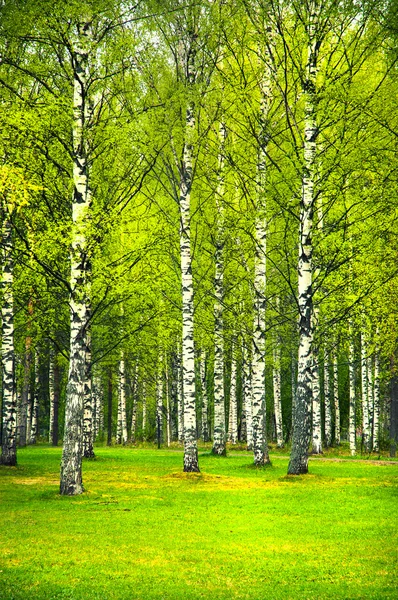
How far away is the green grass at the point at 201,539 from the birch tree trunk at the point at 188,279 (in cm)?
163

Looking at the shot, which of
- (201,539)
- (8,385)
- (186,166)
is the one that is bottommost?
(201,539)

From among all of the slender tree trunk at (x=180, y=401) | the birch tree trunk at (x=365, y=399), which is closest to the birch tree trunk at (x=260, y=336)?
the birch tree trunk at (x=365, y=399)

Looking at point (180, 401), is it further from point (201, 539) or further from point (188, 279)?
point (201, 539)

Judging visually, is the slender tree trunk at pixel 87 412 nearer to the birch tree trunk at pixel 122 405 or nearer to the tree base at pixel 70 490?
the tree base at pixel 70 490

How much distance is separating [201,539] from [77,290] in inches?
264

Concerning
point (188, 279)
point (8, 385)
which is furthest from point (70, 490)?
point (188, 279)

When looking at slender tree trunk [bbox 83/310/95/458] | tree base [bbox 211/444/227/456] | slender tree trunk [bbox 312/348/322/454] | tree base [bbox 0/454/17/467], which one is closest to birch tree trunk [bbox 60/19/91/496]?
tree base [bbox 0/454/17/467]

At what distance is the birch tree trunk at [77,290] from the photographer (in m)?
13.9

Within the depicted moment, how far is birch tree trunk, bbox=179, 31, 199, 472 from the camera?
17.8m

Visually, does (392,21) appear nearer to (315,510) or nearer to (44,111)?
(44,111)

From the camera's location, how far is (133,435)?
4188 centimetres

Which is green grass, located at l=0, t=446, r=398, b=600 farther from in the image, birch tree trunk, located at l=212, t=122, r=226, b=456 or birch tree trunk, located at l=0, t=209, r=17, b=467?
birch tree trunk, located at l=212, t=122, r=226, b=456

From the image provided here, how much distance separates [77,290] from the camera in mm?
14227

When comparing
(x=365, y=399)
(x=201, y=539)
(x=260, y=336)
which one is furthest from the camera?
(x=365, y=399)
